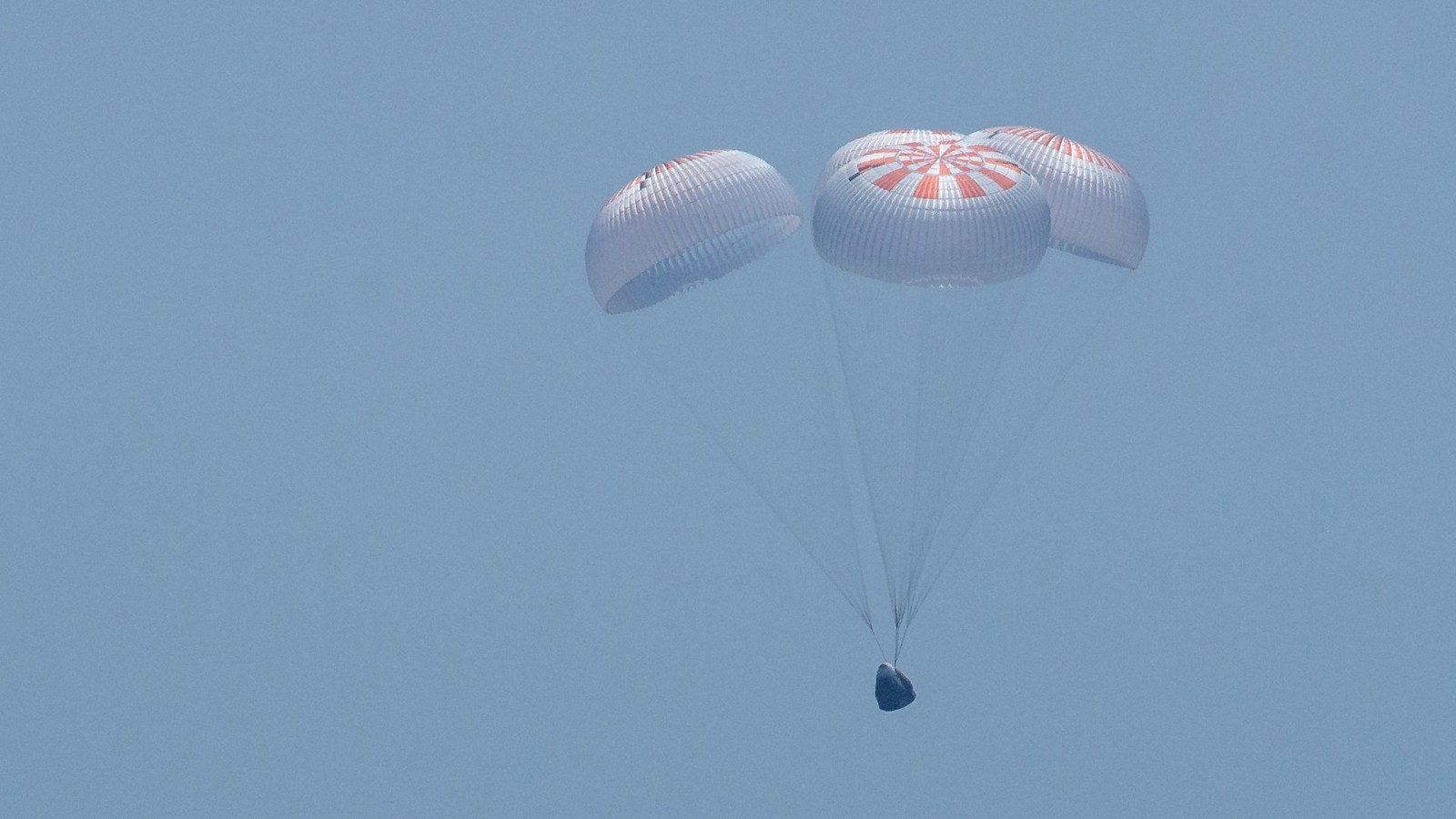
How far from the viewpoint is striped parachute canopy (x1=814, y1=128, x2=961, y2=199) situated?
28875 millimetres

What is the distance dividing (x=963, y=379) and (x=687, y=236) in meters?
4.36

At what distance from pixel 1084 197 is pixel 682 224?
16.4 feet

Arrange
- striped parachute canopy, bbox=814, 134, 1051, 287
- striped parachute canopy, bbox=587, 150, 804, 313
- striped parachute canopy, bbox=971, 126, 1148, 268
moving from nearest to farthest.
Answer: striped parachute canopy, bbox=814, 134, 1051, 287 → striped parachute canopy, bbox=587, 150, 804, 313 → striped parachute canopy, bbox=971, 126, 1148, 268

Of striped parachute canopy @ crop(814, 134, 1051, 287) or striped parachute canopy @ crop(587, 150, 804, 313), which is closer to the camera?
striped parachute canopy @ crop(814, 134, 1051, 287)

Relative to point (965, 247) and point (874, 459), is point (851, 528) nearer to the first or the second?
point (874, 459)

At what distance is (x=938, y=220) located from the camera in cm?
2716

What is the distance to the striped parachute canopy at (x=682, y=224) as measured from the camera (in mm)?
27859

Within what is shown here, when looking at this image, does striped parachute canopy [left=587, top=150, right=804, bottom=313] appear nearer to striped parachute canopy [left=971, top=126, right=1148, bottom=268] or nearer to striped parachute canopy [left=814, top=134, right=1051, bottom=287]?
striped parachute canopy [left=814, top=134, right=1051, bottom=287]

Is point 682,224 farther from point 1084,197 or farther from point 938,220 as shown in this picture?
point 1084,197

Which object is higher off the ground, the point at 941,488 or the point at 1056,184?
the point at 1056,184

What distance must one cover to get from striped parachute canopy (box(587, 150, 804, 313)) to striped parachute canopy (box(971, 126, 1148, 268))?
2.99m

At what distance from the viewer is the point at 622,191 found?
94.7 feet

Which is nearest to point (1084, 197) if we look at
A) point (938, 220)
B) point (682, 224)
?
point (938, 220)

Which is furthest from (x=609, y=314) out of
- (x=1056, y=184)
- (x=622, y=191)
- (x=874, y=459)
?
(x=1056, y=184)
